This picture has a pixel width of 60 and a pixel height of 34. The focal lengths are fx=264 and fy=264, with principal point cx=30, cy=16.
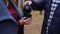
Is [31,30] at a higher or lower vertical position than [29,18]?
lower

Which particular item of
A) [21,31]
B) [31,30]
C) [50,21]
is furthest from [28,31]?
[50,21]

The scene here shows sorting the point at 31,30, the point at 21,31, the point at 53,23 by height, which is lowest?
the point at 31,30

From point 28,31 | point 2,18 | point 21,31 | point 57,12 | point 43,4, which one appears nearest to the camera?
point 2,18

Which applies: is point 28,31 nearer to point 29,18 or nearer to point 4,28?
point 29,18

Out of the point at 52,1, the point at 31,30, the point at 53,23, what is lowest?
the point at 31,30

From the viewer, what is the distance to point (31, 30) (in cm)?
635

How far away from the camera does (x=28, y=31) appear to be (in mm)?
6199

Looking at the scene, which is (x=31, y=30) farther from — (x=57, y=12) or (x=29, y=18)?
(x=57, y=12)

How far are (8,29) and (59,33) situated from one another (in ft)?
1.37

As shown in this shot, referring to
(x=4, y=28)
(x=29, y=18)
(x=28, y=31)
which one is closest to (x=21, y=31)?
(x=29, y=18)

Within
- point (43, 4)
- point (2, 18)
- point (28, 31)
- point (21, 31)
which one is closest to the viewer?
point (2, 18)

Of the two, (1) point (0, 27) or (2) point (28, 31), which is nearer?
(1) point (0, 27)

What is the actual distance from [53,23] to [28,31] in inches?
167

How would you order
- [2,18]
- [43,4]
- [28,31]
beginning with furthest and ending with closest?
[28,31]
[43,4]
[2,18]
